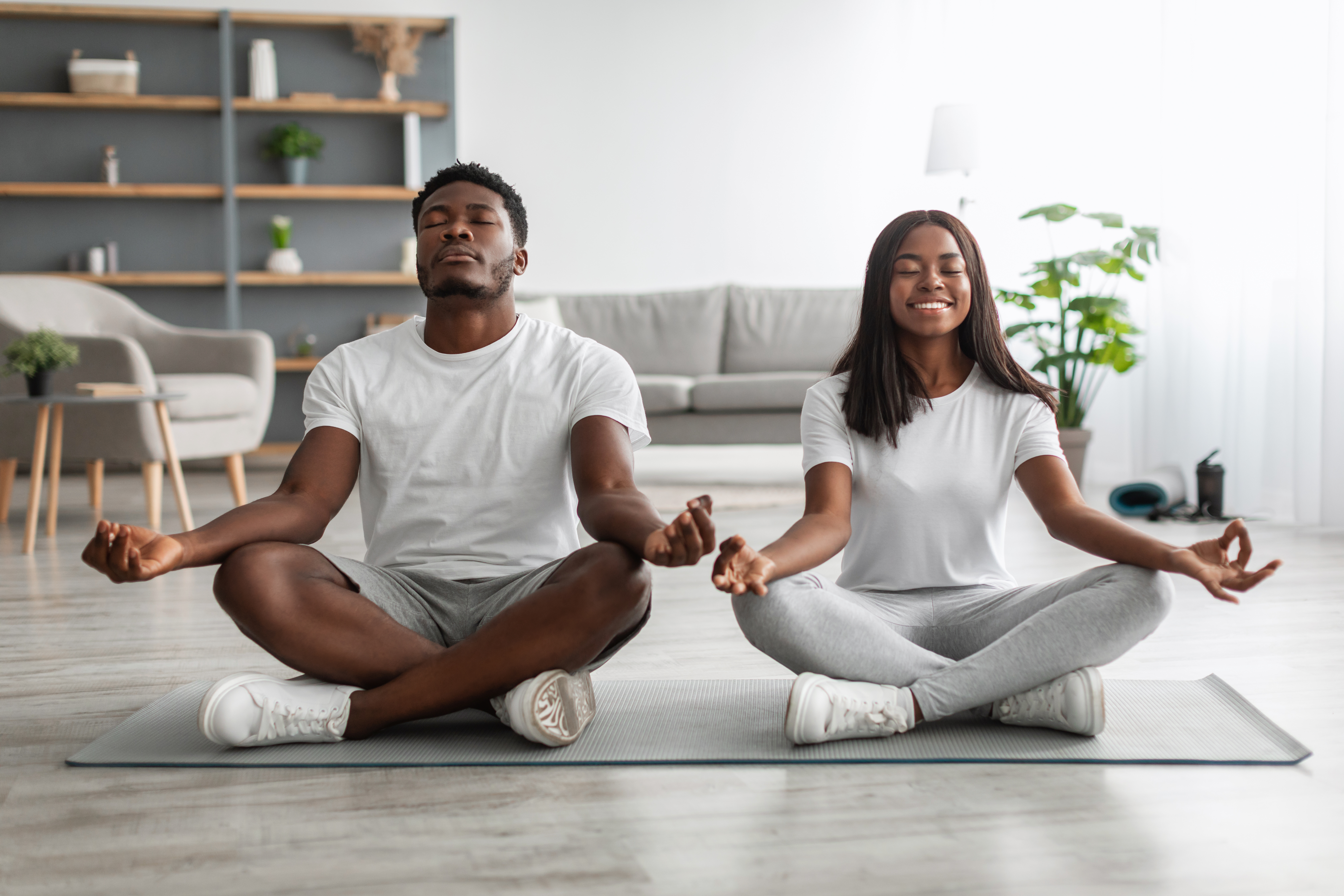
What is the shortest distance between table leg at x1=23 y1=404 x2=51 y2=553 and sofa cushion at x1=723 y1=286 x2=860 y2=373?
9.07 ft

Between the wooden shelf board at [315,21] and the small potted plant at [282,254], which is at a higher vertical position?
the wooden shelf board at [315,21]

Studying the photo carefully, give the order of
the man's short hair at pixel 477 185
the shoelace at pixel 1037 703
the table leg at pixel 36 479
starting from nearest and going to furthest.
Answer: the shoelace at pixel 1037 703 < the man's short hair at pixel 477 185 < the table leg at pixel 36 479

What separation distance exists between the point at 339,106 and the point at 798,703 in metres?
4.78

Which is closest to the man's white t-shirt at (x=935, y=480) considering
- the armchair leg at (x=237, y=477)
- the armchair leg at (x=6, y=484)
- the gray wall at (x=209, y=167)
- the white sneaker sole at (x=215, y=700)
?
the white sneaker sole at (x=215, y=700)

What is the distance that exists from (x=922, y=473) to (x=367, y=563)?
2.54ft

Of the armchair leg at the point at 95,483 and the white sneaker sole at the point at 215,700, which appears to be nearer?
the white sneaker sole at the point at 215,700

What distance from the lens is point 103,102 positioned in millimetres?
5375

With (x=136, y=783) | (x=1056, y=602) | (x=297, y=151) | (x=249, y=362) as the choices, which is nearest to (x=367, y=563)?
(x=136, y=783)

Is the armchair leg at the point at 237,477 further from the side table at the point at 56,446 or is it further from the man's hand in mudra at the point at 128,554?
the man's hand in mudra at the point at 128,554

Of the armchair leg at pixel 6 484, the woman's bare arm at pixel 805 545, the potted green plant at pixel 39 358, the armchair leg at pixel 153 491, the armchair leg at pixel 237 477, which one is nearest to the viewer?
the woman's bare arm at pixel 805 545

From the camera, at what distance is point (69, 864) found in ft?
3.79

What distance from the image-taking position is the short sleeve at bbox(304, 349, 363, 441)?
1649 mm

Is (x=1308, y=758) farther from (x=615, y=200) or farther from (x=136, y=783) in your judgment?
(x=615, y=200)

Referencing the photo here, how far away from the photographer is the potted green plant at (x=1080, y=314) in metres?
4.10
